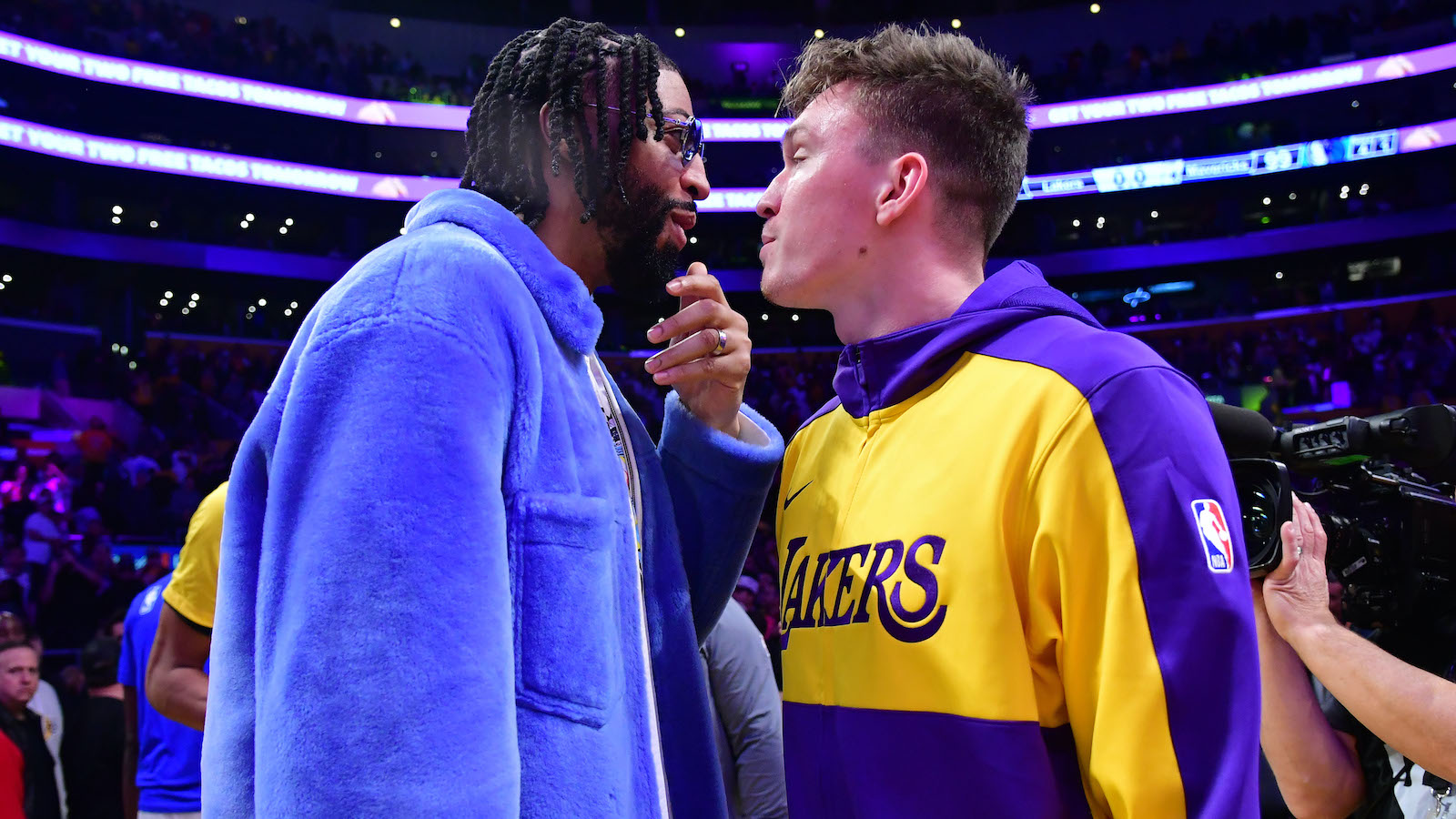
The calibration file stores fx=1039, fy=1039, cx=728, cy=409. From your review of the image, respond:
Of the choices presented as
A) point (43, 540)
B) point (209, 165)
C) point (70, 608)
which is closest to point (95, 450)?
point (43, 540)

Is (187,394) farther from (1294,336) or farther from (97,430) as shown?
(1294,336)

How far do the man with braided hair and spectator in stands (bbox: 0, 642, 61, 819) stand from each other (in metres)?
3.31

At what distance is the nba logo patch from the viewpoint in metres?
1.13

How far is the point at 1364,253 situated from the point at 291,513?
21322 mm

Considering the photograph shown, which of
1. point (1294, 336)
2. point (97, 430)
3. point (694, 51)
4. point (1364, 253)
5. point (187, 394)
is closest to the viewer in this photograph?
point (97, 430)

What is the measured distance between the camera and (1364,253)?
1855 cm

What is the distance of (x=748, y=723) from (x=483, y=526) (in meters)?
1.95

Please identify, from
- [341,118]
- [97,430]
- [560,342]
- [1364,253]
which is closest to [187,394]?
[97,430]

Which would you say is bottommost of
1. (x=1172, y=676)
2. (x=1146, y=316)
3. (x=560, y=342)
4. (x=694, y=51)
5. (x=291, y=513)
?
(x=1172, y=676)

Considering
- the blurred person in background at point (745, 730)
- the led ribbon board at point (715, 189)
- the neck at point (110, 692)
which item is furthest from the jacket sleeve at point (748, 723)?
the led ribbon board at point (715, 189)

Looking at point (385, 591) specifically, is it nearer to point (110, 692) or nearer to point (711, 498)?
point (711, 498)

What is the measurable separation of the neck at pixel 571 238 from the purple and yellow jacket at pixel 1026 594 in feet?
1.45

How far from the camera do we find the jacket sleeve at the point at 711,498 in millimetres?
1629

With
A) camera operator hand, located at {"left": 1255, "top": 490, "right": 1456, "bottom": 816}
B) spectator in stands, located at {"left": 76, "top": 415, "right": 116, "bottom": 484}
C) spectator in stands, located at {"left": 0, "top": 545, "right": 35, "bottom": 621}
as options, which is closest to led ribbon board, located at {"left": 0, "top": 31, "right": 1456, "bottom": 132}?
spectator in stands, located at {"left": 76, "top": 415, "right": 116, "bottom": 484}
